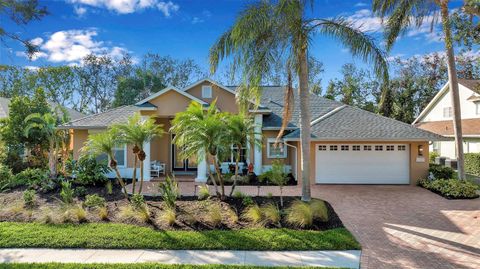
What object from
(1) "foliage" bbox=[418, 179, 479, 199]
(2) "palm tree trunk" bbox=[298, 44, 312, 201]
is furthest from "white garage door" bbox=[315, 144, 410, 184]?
(2) "palm tree trunk" bbox=[298, 44, 312, 201]

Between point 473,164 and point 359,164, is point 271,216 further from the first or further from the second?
point 473,164

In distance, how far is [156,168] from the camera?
1734 centimetres

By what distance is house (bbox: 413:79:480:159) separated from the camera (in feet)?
76.0

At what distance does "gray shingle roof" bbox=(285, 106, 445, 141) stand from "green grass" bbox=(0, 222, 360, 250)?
7.72 m

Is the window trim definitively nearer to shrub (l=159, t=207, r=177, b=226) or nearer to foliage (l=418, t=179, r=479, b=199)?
shrub (l=159, t=207, r=177, b=226)

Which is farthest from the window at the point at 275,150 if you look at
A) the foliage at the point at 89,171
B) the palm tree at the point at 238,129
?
the foliage at the point at 89,171

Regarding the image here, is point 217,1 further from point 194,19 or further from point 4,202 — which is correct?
point 4,202

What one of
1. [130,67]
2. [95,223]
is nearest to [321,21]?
[95,223]

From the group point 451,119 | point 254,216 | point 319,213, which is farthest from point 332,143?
point 451,119

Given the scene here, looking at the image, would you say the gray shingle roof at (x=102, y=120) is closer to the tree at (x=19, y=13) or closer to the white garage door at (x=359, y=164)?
the tree at (x=19, y=13)

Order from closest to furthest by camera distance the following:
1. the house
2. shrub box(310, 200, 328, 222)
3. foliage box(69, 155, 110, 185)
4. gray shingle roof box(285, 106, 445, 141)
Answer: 1. shrub box(310, 200, 328, 222)
2. foliage box(69, 155, 110, 185)
3. gray shingle roof box(285, 106, 445, 141)
4. the house

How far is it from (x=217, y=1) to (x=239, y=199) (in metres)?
10.0

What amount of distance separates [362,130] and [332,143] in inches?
68.9

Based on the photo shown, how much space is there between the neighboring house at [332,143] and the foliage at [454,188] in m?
1.73
